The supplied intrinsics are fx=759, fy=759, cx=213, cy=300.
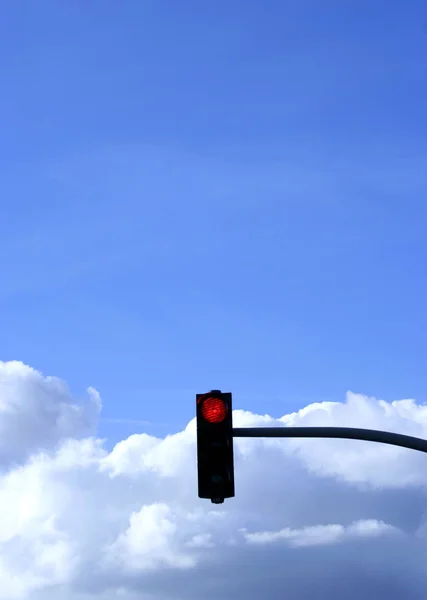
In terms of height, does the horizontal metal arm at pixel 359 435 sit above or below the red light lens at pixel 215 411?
below

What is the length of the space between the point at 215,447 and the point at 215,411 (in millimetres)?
496

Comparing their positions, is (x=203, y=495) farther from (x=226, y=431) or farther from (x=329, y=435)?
(x=329, y=435)

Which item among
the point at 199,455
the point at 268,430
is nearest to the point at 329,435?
the point at 268,430

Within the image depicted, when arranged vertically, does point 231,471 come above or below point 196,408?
below

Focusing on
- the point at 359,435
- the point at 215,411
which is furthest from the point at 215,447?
the point at 359,435

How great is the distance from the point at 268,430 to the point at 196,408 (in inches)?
44.7

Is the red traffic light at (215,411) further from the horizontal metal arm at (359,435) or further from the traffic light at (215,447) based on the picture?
the horizontal metal arm at (359,435)

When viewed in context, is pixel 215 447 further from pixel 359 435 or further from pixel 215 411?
pixel 359 435

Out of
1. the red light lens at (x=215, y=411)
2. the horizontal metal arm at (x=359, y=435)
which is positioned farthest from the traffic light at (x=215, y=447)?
the horizontal metal arm at (x=359, y=435)

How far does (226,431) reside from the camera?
1058 centimetres

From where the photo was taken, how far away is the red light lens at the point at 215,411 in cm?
1060

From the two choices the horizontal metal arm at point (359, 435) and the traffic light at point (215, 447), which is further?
the horizontal metal arm at point (359, 435)

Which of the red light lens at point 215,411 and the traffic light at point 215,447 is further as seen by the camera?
the red light lens at point 215,411

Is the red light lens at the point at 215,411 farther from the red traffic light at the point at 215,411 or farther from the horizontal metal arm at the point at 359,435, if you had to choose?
the horizontal metal arm at the point at 359,435
